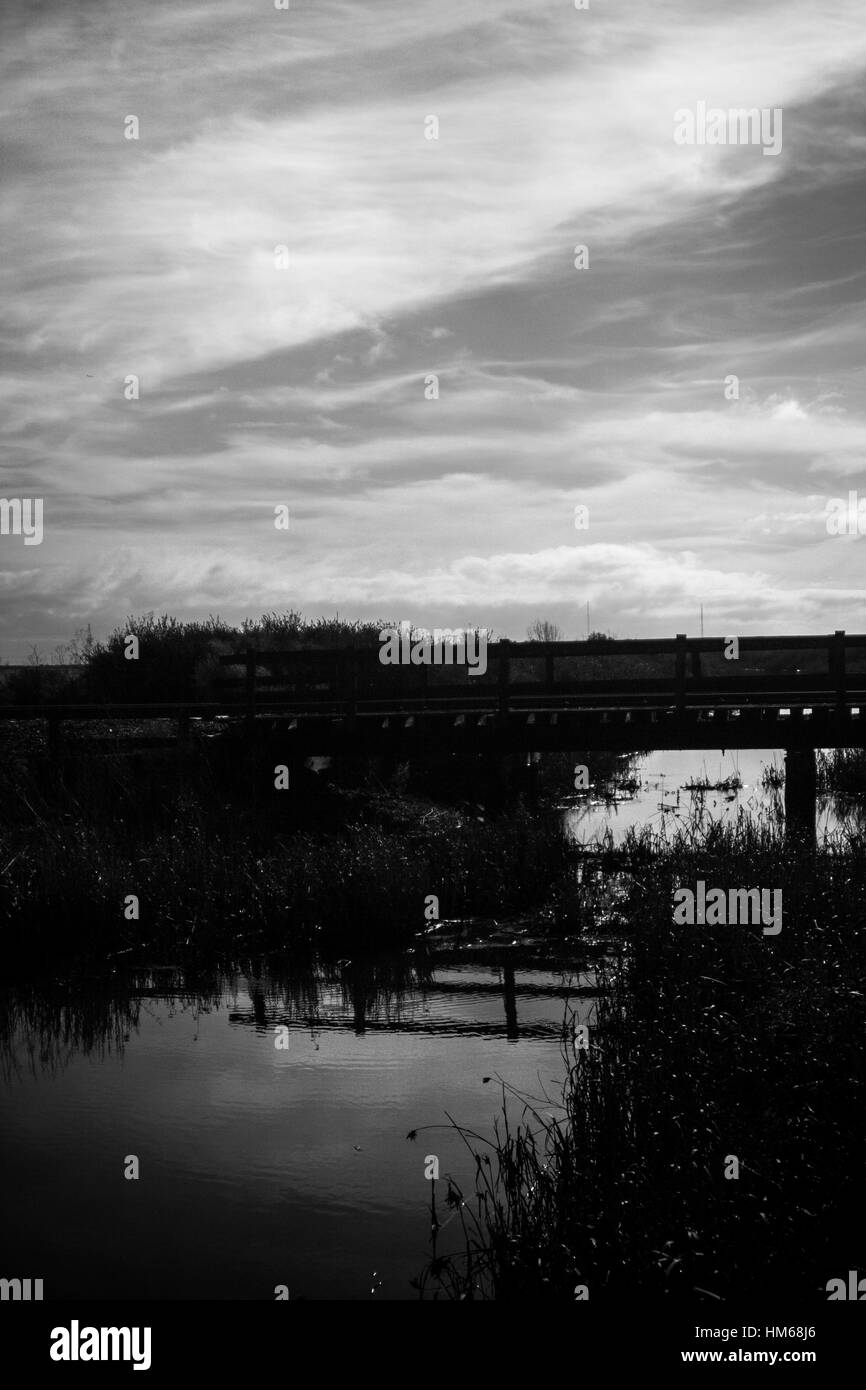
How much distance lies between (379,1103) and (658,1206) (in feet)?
9.50

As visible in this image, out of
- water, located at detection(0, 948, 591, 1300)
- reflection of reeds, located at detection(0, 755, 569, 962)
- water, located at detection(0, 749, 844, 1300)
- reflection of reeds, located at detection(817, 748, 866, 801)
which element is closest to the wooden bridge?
reflection of reeds, located at detection(0, 755, 569, 962)

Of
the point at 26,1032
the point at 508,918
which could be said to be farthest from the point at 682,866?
the point at 26,1032

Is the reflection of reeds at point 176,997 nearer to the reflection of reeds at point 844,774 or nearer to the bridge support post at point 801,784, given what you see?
the bridge support post at point 801,784

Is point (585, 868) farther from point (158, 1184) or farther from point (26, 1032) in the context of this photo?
point (158, 1184)

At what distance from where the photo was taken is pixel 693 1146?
597 centimetres

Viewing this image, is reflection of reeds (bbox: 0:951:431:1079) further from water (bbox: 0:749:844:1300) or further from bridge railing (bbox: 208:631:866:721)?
bridge railing (bbox: 208:631:866:721)

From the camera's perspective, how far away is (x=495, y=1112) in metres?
A: 7.49

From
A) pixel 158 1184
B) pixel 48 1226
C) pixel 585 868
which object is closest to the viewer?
pixel 48 1226

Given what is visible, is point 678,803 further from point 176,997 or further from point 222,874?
point 176,997

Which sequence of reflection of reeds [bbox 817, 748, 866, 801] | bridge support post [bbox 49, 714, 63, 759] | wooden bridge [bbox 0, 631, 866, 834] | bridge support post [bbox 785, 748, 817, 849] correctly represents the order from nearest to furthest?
bridge support post [bbox 785, 748, 817, 849] < wooden bridge [bbox 0, 631, 866, 834] < bridge support post [bbox 49, 714, 63, 759] < reflection of reeds [bbox 817, 748, 866, 801]

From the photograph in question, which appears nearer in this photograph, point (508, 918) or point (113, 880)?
point (113, 880)

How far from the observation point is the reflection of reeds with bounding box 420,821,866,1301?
16.5 ft

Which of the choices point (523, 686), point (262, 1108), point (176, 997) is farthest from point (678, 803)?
point (262, 1108)

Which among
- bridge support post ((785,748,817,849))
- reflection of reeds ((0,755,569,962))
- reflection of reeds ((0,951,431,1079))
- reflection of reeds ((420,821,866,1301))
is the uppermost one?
bridge support post ((785,748,817,849))
